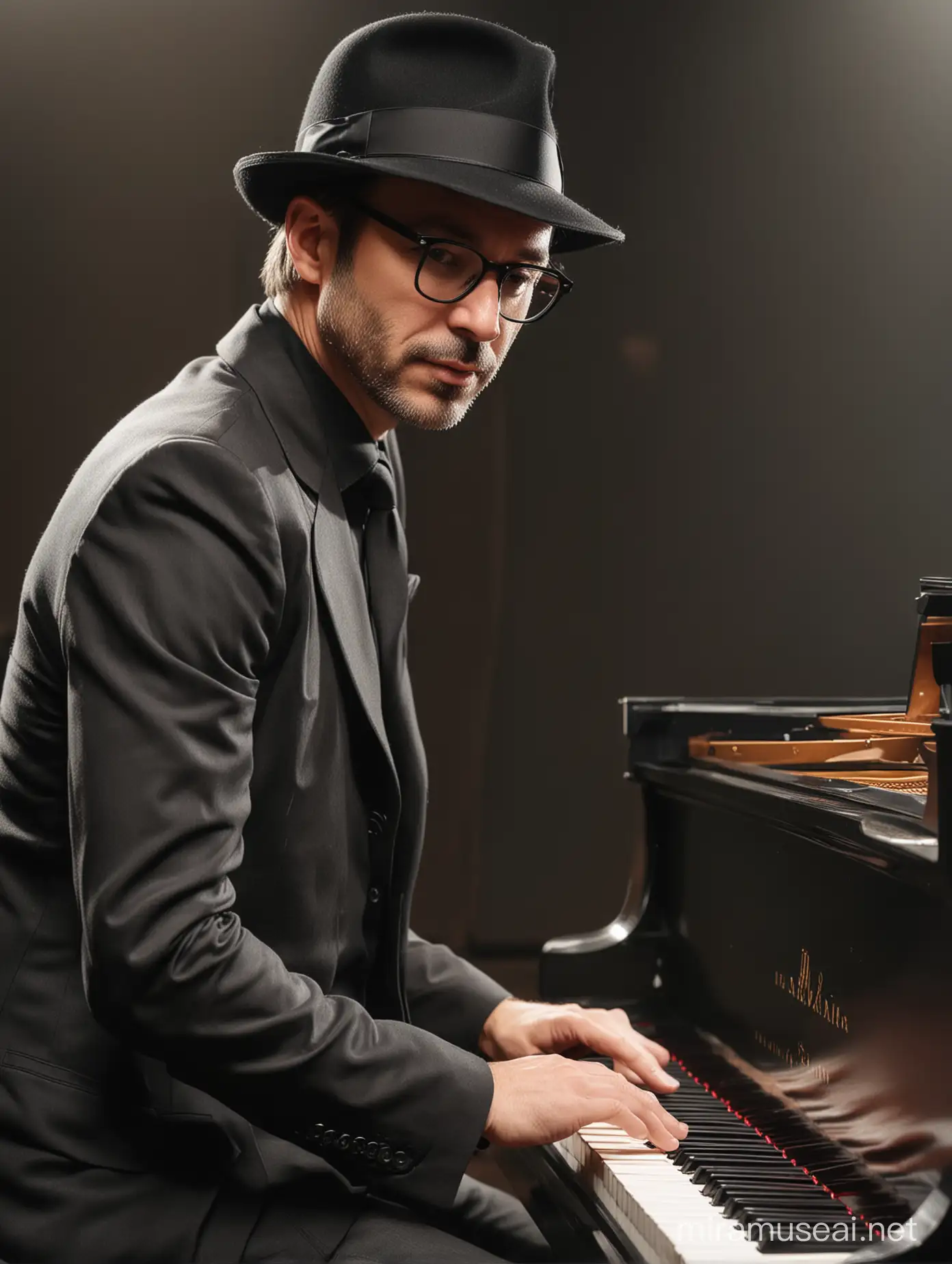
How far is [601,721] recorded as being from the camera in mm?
3691

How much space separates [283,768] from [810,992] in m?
0.63

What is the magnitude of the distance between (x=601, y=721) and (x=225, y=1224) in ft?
8.03

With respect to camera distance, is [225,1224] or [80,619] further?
[225,1224]

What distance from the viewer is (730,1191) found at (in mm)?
1249

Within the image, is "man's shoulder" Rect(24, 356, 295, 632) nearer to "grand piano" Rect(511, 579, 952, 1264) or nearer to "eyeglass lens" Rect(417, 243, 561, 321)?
"eyeglass lens" Rect(417, 243, 561, 321)

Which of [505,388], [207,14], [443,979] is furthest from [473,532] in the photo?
[443,979]

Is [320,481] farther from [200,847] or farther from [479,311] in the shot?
[200,847]

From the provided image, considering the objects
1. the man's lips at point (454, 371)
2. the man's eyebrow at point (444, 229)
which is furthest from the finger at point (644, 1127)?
the man's eyebrow at point (444, 229)

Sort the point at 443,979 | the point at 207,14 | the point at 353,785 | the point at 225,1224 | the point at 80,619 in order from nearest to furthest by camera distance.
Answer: the point at 80,619, the point at 225,1224, the point at 353,785, the point at 443,979, the point at 207,14

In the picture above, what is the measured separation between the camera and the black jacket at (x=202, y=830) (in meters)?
1.20

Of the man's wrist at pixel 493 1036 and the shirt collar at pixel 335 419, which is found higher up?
the shirt collar at pixel 335 419

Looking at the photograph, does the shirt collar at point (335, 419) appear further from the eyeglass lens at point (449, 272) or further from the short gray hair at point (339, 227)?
the eyeglass lens at point (449, 272)

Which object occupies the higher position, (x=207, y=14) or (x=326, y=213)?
(x=207, y=14)

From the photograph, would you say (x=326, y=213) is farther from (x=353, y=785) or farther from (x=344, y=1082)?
(x=344, y=1082)
